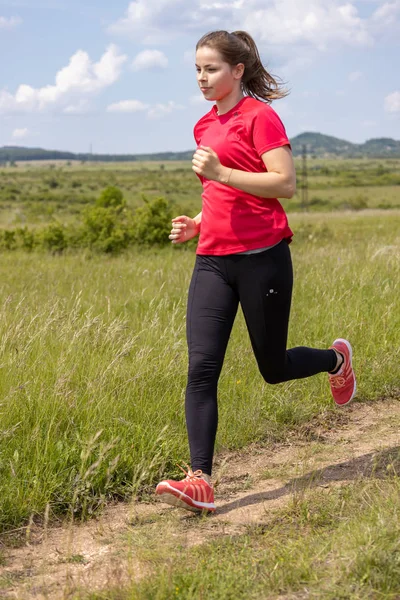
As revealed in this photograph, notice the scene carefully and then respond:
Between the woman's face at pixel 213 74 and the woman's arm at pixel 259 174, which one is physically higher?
the woman's face at pixel 213 74

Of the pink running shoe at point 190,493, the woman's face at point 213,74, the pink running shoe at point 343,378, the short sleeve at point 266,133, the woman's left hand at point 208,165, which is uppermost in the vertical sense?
the woman's face at point 213,74

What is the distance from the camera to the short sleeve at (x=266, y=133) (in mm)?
3578

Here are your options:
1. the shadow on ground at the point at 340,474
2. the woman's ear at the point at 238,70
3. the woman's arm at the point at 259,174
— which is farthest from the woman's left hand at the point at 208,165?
the shadow on ground at the point at 340,474

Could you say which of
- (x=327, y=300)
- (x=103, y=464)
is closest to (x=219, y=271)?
(x=103, y=464)

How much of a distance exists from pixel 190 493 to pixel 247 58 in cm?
215

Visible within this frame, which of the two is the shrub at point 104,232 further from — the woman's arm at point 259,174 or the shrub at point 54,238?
the woman's arm at point 259,174

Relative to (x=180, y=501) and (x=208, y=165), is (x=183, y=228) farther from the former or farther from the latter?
(x=180, y=501)

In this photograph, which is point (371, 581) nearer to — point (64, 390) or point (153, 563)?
point (153, 563)

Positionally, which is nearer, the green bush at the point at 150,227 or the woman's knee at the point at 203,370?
the woman's knee at the point at 203,370

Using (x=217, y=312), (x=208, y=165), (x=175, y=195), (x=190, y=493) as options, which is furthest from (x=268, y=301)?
(x=175, y=195)

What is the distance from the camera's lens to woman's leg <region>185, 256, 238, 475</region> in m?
3.72

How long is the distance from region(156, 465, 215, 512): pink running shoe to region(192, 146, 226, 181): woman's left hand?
1.41 m

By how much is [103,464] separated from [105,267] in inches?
289

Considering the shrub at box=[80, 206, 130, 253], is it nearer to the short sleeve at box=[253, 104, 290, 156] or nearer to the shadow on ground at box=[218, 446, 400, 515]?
the shadow on ground at box=[218, 446, 400, 515]
